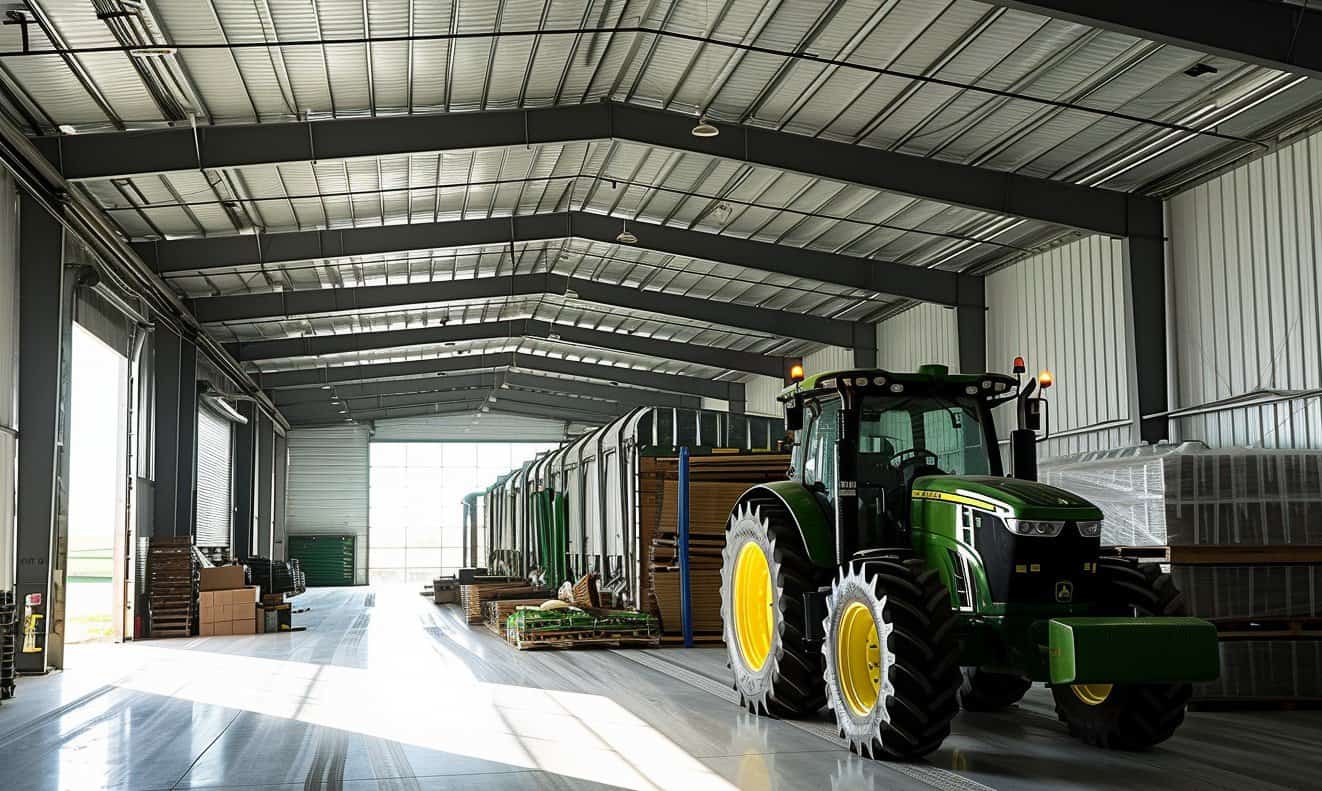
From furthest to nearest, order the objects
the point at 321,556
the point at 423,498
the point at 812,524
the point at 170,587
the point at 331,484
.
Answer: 1. the point at 423,498
2. the point at 331,484
3. the point at 321,556
4. the point at 170,587
5. the point at 812,524

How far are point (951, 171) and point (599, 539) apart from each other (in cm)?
779

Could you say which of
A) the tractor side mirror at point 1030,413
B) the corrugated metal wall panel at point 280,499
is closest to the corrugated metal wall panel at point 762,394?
the corrugated metal wall panel at point 280,499

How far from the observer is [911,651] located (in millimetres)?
6789

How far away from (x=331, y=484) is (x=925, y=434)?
131 ft

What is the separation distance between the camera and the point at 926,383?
27.8ft

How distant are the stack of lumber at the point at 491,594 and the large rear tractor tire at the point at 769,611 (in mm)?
10466

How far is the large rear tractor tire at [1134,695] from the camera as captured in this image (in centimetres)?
732

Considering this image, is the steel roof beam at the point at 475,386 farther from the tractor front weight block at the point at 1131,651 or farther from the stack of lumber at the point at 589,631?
the tractor front weight block at the point at 1131,651

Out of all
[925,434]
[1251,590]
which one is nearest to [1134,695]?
[925,434]

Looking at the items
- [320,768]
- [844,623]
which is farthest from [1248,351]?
[320,768]

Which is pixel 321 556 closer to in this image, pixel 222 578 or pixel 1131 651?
pixel 222 578

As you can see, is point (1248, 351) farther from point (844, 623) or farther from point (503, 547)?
A: point (503, 547)

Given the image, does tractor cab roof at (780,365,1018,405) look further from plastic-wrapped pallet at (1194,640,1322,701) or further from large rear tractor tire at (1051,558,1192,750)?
plastic-wrapped pallet at (1194,640,1322,701)

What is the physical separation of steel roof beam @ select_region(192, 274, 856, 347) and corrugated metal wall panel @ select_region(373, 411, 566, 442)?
67.7ft
